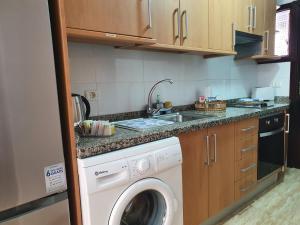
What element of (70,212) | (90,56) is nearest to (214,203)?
(70,212)

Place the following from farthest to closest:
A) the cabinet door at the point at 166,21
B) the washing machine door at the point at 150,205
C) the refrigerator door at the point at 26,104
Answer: the cabinet door at the point at 166,21 → the washing machine door at the point at 150,205 → the refrigerator door at the point at 26,104

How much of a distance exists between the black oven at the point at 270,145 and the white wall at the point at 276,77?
733 mm

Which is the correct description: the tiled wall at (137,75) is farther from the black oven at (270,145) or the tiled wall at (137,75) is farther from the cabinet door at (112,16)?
the black oven at (270,145)

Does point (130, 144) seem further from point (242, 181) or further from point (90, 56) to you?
point (242, 181)

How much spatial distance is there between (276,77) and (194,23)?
1.79 metres

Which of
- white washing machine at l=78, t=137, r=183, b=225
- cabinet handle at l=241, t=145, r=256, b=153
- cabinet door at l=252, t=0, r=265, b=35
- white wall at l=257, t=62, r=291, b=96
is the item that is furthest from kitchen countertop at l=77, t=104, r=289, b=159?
white wall at l=257, t=62, r=291, b=96

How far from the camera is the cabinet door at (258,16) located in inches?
95.5

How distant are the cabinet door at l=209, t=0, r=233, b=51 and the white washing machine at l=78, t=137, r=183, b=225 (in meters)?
1.14

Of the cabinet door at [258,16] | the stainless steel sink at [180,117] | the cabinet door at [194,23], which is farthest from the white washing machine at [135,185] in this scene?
the cabinet door at [258,16]

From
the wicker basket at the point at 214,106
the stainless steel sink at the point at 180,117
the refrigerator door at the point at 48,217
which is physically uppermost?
the wicker basket at the point at 214,106

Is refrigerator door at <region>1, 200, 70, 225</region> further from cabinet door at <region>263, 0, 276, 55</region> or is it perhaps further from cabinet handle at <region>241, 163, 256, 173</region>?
cabinet door at <region>263, 0, 276, 55</region>

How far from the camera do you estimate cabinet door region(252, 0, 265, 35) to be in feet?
7.96

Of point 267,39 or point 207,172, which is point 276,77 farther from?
point 207,172

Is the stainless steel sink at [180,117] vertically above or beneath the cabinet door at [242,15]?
beneath
